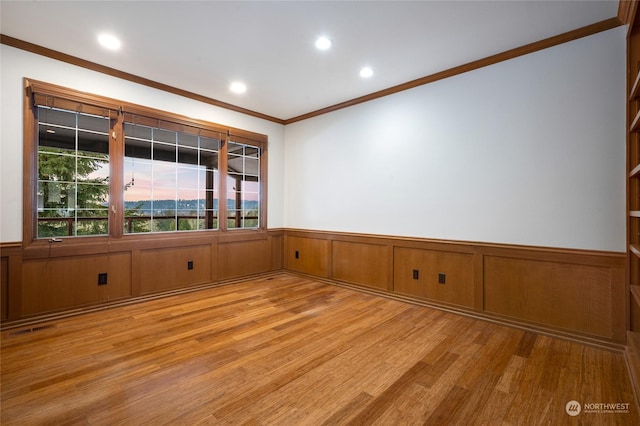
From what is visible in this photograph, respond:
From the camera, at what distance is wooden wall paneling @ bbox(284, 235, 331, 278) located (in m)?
4.72

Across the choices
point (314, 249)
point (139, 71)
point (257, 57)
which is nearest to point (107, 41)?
point (139, 71)

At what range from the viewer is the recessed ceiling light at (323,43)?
2.83 m

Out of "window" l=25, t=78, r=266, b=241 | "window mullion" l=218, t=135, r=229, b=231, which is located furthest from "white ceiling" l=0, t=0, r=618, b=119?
"window mullion" l=218, t=135, r=229, b=231

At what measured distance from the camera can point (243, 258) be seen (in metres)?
4.77

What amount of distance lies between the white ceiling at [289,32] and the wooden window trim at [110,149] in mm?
428

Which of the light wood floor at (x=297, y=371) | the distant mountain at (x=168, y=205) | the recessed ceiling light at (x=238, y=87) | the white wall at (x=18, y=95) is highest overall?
the recessed ceiling light at (x=238, y=87)

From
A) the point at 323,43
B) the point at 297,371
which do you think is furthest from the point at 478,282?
the point at 323,43

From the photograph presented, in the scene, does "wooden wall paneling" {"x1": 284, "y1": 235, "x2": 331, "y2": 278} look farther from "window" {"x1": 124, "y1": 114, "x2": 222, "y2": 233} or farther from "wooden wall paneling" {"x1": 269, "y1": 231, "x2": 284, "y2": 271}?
"window" {"x1": 124, "y1": 114, "x2": 222, "y2": 233}

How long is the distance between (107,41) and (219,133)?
69.0 inches

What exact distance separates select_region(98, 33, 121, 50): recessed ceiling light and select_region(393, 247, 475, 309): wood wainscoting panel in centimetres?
375

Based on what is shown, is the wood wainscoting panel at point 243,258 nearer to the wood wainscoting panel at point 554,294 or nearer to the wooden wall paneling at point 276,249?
the wooden wall paneling at point 276,249

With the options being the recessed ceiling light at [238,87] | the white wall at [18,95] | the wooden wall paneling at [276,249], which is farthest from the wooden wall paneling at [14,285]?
the wooden wall paneling at [276,249]

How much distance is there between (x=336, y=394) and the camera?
1.88 m

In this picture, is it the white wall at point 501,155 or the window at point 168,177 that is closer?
the white wall at point 501,155
